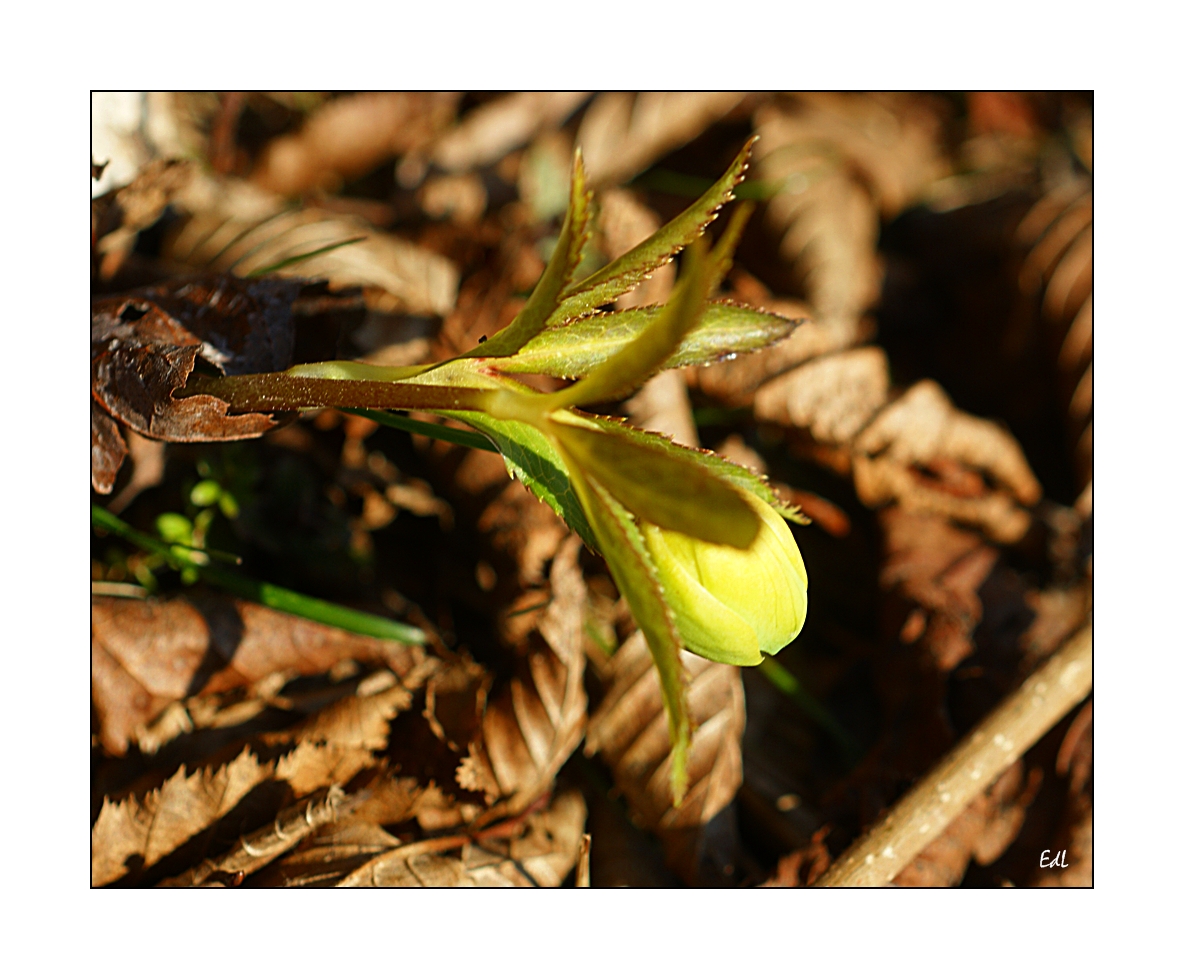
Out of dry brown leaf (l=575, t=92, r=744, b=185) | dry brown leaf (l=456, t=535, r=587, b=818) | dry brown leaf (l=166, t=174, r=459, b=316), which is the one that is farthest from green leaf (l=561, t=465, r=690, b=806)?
dry brown leaf (l=575, t=92, r=744, b=185)

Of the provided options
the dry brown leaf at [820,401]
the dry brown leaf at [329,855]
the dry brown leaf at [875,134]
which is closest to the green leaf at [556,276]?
the dry brown leaf at [329,855]

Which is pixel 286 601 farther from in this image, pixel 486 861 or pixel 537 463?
pixel 537 463

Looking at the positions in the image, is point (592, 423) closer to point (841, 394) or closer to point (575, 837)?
→ point (575, 837)

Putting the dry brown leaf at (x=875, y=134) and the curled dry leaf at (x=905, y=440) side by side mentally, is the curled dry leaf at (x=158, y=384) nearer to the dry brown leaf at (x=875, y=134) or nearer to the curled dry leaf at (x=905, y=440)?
the curled dry leaf at (x=905, y=440)

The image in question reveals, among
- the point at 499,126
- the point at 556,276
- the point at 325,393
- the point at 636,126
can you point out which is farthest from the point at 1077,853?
the point at 499,126

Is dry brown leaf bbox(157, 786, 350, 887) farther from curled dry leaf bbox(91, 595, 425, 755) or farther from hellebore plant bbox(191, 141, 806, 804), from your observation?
hellebore plant bbox(191, 141, 806, 804)

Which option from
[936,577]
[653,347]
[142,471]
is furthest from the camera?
[936,577]
